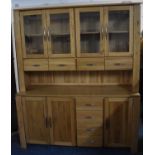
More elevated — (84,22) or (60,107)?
(84,22)

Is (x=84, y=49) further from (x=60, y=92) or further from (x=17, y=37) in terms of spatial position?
(x=17, y=37)

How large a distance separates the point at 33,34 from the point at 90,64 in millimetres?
793

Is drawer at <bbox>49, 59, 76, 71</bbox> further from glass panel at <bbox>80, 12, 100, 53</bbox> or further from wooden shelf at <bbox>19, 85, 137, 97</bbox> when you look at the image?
wooden shelf at <bbox>19, 85, 137, 97</bbox>

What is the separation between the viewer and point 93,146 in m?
2.44

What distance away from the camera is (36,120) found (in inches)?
97.4

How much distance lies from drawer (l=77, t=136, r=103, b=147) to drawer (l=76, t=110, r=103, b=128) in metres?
0.17

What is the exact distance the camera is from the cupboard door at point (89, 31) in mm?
2229

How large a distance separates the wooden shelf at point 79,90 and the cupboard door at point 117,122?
105 mm

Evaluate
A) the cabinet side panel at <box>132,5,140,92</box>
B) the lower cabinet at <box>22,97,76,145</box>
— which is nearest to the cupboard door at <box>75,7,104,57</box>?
the cabinet side panel at <box>132,5,140,92</box>

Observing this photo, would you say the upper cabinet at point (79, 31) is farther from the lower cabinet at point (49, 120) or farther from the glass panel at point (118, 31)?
the lower cabinet at point (49, 120)

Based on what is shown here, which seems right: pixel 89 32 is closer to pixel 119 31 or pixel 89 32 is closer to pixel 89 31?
pixel 89 31

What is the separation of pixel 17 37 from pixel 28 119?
3.39ft

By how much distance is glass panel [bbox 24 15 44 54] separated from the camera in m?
2.34
